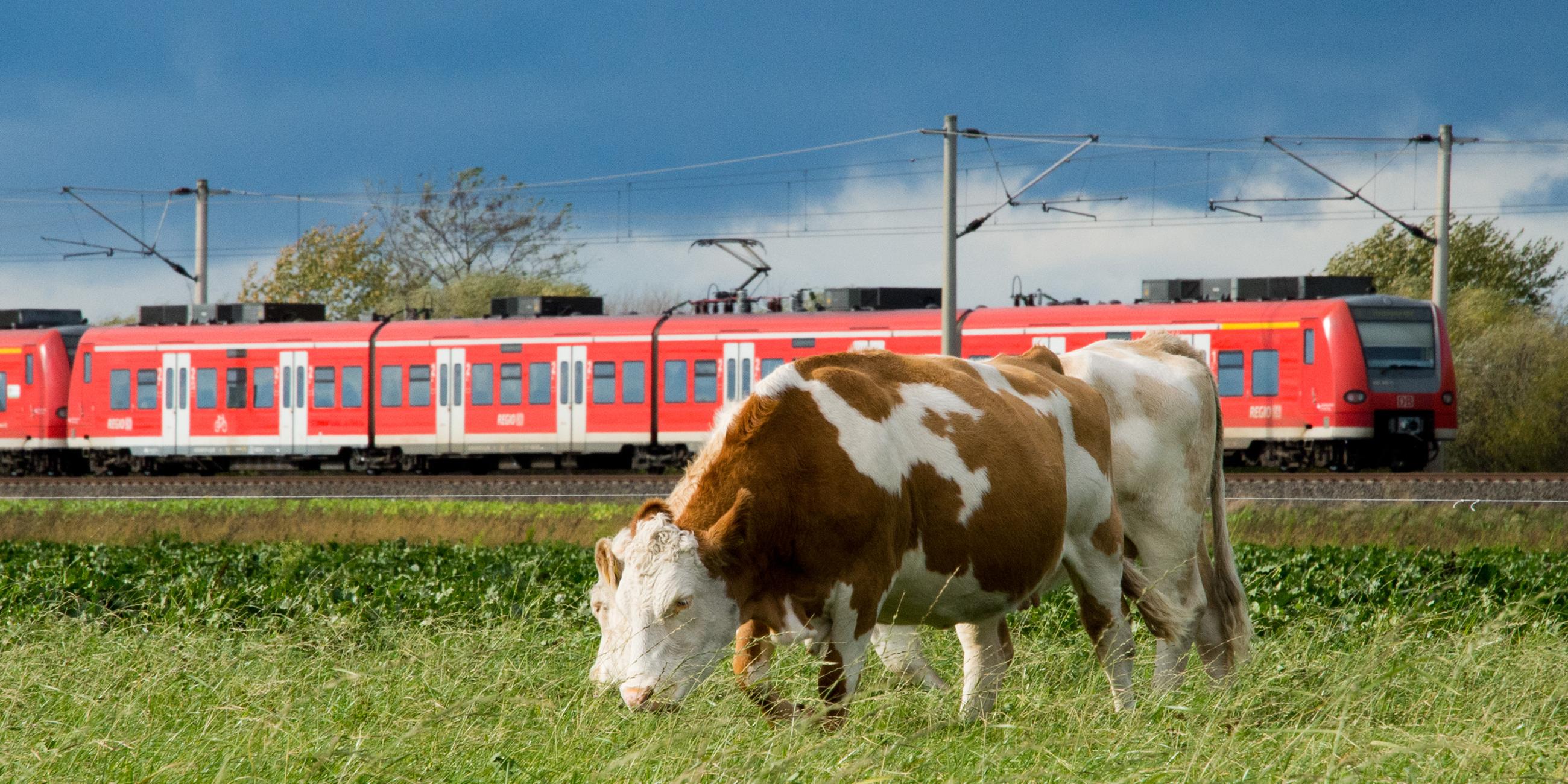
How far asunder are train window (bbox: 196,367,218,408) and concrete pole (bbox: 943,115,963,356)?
16.8 meters

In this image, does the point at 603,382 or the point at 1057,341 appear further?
the point at 603,382

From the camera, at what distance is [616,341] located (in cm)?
2838

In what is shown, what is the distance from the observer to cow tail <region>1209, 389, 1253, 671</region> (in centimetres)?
713

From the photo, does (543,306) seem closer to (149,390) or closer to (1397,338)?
(149,390)

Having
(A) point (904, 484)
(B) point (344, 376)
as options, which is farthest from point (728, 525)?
(B) point (344, 376)

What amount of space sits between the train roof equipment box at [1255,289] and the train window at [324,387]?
15.5 metres

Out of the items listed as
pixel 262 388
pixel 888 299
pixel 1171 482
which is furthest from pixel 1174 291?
pixel 1171 482

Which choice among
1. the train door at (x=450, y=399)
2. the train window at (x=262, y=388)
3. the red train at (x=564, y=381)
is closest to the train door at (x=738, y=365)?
the red train at (x=564, y=381)

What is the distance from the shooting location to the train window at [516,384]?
28750 mm

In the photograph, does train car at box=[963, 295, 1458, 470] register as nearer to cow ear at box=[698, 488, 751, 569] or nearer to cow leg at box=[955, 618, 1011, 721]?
cow leg at box=[955, 618, 1011, 721]

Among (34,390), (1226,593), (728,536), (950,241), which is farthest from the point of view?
(34,390)

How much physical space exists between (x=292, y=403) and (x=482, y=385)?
13.7 feet

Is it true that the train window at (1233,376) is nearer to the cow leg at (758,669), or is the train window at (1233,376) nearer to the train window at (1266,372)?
the train window at (1266,372)

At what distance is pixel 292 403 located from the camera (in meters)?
30.4
